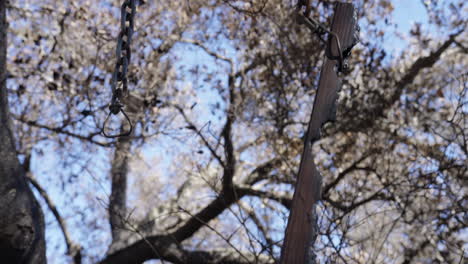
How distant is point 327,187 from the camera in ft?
24.1

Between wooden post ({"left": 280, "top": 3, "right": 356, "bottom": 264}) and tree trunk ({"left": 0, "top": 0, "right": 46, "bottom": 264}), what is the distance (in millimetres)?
3206

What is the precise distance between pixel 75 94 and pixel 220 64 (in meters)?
2.52

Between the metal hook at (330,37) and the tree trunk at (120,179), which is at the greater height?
the tree trunk at (120,179)

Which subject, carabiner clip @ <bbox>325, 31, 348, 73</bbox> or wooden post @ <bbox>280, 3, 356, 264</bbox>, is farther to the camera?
carabiner clip @ <bbox>325, 31, 348, 73</bbox>

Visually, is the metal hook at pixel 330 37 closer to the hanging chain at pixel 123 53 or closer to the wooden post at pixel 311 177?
the wooden post at pixel 311 177

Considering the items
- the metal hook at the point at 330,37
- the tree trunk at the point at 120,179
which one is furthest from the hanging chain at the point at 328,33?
the tree trunk at the point at 120,179

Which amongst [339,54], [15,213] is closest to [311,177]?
[339,54]

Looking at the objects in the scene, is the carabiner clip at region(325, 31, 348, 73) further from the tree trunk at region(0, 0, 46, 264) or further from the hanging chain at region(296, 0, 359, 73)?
the tree trunk at region(0, 0, 46, 264)

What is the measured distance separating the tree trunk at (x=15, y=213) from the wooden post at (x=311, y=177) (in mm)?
3206

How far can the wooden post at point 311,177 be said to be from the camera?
2.18 meters

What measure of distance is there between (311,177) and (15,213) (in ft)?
10.8

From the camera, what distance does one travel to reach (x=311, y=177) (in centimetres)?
229

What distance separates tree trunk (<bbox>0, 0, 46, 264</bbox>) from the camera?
4590 mm

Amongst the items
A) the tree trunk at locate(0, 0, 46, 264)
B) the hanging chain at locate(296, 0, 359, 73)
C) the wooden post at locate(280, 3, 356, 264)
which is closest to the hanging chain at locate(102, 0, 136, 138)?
the hanging chain at locate(296, 0, 359, 73)
